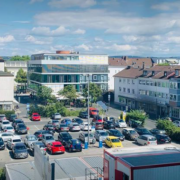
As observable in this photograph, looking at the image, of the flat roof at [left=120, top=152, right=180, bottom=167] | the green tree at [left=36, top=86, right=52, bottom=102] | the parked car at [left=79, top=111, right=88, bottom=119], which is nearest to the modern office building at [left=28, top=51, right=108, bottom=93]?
the green tree at [left=36, top=86, right=52, bottom=102]

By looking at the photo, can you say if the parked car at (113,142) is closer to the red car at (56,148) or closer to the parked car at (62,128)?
the red car at (56,148)

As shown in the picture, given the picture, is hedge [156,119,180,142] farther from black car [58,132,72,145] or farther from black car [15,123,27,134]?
black car [15,123,27,134]

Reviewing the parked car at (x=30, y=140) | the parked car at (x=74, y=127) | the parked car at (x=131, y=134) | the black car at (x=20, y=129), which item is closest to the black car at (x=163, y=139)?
the parked car at (x=131, y=134)

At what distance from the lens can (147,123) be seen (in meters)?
36.0

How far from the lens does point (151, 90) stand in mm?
44562

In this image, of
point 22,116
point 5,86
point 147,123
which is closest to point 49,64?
point 5,86

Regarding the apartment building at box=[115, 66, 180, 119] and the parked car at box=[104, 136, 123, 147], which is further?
the apartment building at box=[115, 66, 180, 119]

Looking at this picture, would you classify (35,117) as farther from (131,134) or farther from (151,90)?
(151,90)

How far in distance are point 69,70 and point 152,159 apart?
39853mm

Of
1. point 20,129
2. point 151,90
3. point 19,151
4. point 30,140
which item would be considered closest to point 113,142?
point 30,140

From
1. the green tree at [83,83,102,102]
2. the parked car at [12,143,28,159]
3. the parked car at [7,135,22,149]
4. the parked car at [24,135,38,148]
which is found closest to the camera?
the parked car at [12,143,28,159]

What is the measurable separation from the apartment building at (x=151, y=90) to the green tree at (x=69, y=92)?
7.17 meters

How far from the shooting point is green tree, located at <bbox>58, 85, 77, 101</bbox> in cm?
4800

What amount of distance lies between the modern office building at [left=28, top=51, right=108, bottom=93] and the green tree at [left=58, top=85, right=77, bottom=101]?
359 cm
